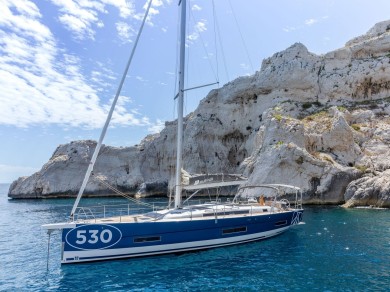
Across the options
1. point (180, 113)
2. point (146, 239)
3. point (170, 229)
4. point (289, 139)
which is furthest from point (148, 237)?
point (289, 139)

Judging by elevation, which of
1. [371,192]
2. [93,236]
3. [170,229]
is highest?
[371,192]

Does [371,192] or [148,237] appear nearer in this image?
[148,237]

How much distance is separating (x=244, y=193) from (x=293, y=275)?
32.2 metres

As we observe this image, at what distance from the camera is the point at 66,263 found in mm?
17328

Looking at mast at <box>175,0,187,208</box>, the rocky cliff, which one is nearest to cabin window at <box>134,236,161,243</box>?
mast at <box>175,0,187,208</box>

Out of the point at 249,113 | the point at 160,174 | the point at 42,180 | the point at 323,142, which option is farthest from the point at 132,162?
the point at 323,142

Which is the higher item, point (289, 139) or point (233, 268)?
point (289, 139)

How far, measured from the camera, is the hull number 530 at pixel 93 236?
17.3m

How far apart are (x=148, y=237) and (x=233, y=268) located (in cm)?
525

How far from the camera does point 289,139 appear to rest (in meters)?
49.8

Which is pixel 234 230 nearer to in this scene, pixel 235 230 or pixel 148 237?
pixel 235 230

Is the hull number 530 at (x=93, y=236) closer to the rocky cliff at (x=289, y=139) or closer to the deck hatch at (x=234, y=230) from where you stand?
the deck hatch at (x=234, y=230)

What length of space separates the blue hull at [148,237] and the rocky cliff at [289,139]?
26.1 m

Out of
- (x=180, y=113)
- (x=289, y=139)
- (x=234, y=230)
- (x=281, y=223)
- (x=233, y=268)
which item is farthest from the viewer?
(x=289, y=139)
